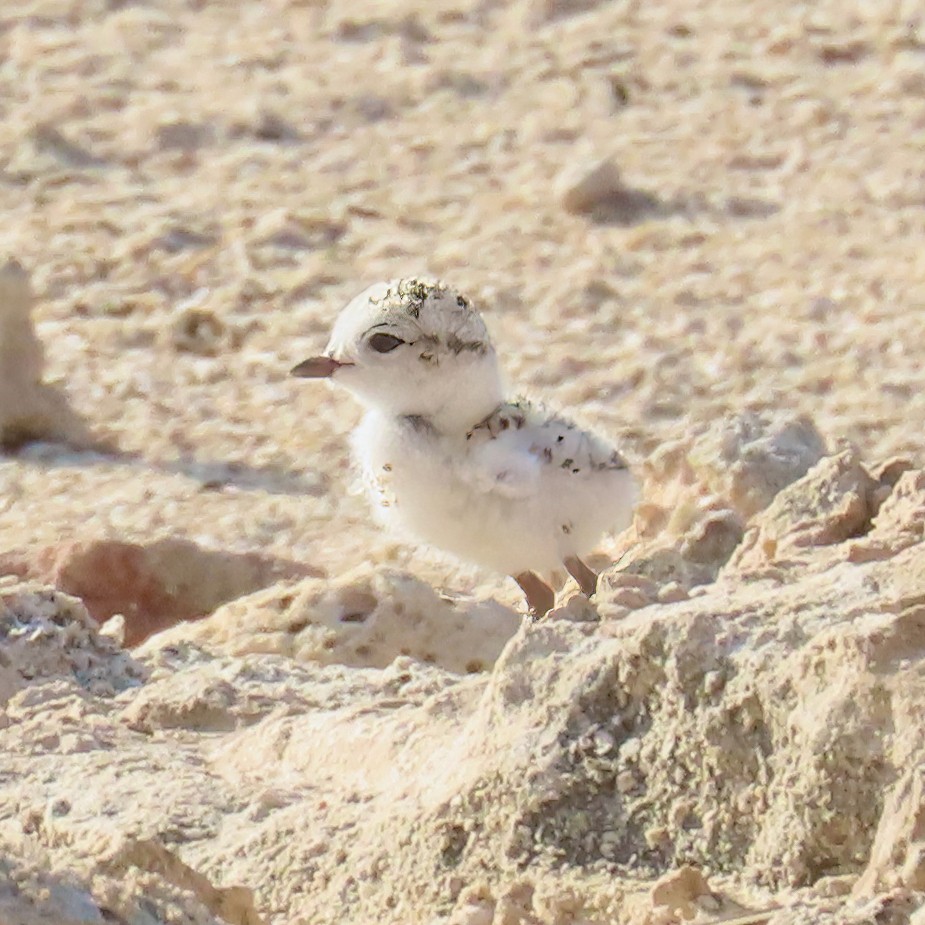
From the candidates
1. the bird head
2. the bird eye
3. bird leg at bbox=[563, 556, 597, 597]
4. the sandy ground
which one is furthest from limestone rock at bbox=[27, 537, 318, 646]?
bird leg at bbox=[563, 556, 597, 597]

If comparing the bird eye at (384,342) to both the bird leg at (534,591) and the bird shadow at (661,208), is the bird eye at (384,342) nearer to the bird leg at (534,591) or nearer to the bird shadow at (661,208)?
the bird leg at (534,591)

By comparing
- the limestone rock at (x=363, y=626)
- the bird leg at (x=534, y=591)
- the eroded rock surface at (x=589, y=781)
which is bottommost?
the bird leg at (x=534, y=591)

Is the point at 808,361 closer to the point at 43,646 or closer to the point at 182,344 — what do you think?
the point at 182,344

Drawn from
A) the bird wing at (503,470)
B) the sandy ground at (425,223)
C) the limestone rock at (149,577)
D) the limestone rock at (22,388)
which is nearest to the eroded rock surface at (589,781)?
the bird wing at (503,470)

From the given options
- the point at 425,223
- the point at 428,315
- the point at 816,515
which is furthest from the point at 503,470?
the point at 425,223

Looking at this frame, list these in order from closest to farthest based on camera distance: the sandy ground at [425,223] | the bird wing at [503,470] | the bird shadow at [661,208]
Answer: the bird wing at [503,470] < the sandy ground at [425,223] < the bird shadow at [661,208]

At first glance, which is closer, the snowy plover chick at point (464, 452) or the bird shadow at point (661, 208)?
→ the snowy plover chick at point (464, 452)
